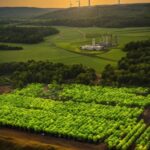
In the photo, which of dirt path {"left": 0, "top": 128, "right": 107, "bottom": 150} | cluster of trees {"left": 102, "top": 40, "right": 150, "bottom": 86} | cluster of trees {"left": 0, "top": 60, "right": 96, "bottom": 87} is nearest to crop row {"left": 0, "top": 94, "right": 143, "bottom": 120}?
dirt path {"left": 0, "top": 128, "right": 107, "bottom": 150}

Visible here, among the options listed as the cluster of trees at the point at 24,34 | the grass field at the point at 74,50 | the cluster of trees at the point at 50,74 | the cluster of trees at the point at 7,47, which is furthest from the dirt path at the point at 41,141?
the cluster of trees at the point at 24,34

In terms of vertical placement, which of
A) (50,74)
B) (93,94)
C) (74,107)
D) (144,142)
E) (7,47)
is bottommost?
(144,142)

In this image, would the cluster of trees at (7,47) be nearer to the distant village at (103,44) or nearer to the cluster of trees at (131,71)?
the distant village at (103,44)

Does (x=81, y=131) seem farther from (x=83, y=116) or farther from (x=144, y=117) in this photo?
(x=144, y=117)

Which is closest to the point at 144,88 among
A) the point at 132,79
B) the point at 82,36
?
the point at 132,79

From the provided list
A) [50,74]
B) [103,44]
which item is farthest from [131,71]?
[103,44]

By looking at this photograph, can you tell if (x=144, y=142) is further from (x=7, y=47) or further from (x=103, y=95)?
(x=7, y=47)
